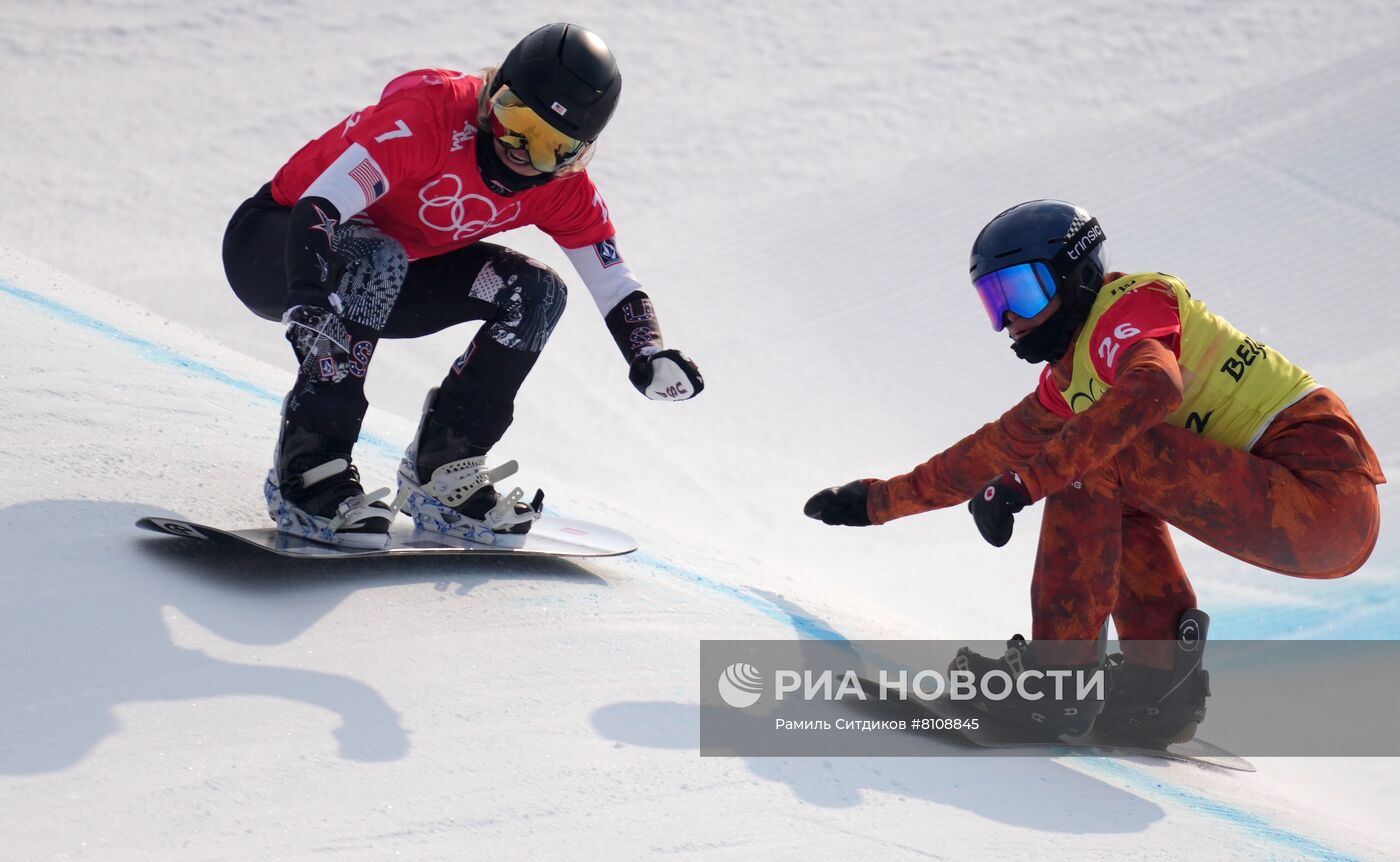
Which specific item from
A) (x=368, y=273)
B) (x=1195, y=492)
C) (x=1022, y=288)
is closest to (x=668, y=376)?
(x=368, y=273)

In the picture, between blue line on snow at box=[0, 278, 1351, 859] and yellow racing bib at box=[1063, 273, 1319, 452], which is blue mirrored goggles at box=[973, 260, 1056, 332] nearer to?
yellow racing bib at box=[1063, 273, 1319, 452]

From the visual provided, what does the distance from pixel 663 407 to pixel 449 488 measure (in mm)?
3450

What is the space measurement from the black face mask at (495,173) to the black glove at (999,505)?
1351 mm

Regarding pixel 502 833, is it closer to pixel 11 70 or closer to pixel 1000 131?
pixel 1000 131

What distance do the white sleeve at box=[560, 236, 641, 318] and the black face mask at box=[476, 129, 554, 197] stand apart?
0.41m

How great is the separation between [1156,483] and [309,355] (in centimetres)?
201

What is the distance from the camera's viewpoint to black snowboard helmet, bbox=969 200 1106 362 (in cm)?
332

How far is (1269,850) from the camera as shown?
278 centimetres

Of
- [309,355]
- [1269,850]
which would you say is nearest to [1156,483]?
[1269,850]

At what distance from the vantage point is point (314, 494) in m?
3.33

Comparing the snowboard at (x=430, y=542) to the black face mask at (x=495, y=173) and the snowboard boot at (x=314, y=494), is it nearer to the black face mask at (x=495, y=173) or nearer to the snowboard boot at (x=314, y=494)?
the snowboard boot at (x=314, y=494)

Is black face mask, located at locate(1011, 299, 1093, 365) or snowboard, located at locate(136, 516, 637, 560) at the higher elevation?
black face mask, located at locate(1011, 299, 1093, 365)

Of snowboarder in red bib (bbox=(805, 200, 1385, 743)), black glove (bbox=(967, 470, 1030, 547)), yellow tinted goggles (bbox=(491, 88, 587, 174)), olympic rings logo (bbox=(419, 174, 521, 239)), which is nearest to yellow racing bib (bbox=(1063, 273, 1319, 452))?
snowboarder in red bib (bbox=(805, 200, 1385, 743))

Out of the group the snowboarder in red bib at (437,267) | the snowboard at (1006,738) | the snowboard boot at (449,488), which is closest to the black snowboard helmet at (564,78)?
the snowboarder in red bib at (437,267)
